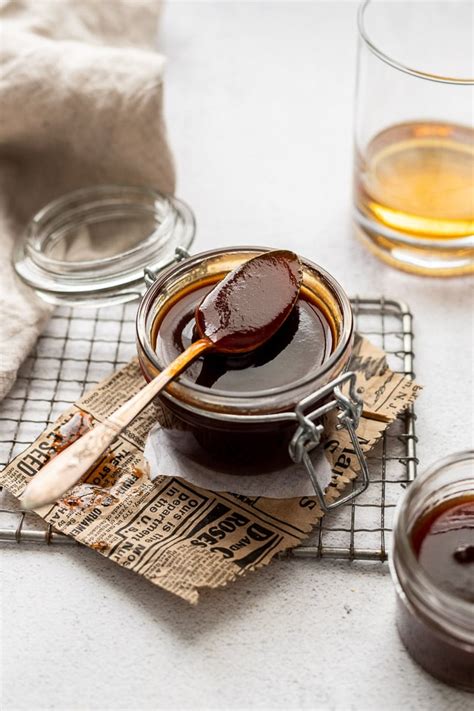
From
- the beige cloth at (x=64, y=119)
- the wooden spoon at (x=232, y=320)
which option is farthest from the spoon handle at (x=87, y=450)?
the beige cloth at (x=64, y=119)

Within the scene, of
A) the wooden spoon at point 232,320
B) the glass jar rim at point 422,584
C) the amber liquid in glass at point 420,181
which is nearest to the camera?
the glass jar rim at point 422,584

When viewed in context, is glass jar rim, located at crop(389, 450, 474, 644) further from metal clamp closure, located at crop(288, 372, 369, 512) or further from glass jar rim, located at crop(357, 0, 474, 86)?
glass jar rim, located at crop(357, 0, 474, 86)

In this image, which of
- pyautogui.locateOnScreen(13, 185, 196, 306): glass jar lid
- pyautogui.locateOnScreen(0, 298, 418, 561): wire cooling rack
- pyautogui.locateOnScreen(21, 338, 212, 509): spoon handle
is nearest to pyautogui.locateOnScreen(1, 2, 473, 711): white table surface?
pyautogui.locateOnScreen(0, 298, 418, 561): wire cooling rack

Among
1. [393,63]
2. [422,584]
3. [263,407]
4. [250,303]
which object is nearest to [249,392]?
[263,407]

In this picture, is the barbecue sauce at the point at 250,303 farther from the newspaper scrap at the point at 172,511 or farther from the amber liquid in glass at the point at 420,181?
the amber liquid in glass at the point at 420,181

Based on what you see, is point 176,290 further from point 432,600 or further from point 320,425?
point 432,600

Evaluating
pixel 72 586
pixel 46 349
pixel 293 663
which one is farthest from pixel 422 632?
pixel 46 349
